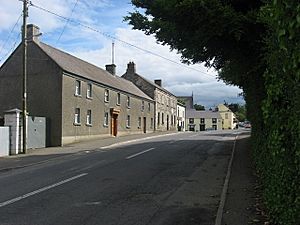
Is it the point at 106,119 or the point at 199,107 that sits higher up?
the point at 199,107

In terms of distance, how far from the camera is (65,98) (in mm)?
32250

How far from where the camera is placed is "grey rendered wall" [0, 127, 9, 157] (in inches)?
910

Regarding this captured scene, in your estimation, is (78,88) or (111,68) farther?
(111,68)

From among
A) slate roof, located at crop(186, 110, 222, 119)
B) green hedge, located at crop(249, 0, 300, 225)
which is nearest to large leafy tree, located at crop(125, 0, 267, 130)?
green hedge, located at crop(249, 0, 300, 225)

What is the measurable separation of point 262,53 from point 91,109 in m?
28.6

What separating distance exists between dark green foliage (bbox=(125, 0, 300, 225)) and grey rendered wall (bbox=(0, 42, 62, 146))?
1802 centimetres

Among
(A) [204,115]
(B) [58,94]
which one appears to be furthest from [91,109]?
(A) [204,115]

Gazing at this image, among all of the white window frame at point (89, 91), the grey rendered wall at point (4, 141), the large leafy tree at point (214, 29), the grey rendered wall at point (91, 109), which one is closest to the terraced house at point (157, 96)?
the grey rendered wall at point (91, 109)

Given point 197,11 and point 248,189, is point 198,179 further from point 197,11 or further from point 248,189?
point 197,11

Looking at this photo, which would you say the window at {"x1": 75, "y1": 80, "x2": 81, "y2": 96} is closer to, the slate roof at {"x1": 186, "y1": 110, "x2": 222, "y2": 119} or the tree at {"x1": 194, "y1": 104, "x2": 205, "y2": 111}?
the slate roof at {"x1": 186, "y1": 110, "x2": 222, "y2": 119}

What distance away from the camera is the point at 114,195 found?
9922 millimetres

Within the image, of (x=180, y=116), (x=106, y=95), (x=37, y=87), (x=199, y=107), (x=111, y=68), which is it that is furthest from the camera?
(x=199, y=107)

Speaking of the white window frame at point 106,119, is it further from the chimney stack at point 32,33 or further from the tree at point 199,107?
the tree at point 199,107

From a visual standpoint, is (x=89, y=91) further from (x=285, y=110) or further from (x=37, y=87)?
(x=285, y=110)
